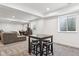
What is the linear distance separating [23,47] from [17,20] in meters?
0.82

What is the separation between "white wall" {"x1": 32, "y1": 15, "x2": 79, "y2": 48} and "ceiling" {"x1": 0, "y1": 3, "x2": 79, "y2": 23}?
176 millimetres

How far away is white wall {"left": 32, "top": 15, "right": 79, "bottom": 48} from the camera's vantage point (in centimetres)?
164

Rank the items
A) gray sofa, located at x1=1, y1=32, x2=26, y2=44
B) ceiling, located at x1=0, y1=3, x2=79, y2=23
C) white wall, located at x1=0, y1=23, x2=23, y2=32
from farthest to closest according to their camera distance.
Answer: gray sofa, located at x1=1, y1=32, x2=26, y2=44
white wall, located at x1=0, y1=23, x2=23, y2=32
ceiling, located at x1=0, y1=3, x2=79, y2=23

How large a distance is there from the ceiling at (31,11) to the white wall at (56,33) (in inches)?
6.9

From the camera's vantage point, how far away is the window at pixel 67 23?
1.63 meters

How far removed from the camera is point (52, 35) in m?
1.73

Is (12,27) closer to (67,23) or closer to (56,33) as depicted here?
(56,33)

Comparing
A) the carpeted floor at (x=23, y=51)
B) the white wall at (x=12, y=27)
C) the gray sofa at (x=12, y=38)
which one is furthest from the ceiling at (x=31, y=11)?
the carpeted floor at (x=23, y=51)

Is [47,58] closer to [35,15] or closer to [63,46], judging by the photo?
[63,46]

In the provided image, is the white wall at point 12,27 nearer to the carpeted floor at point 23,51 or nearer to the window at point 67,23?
the carpeted floor at point 23,51

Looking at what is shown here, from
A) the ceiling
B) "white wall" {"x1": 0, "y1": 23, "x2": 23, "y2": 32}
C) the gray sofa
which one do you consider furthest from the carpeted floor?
the ceiling

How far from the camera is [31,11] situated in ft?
5.60

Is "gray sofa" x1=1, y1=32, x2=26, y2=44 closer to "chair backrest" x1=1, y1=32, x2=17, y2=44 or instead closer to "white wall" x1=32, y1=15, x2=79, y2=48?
"chair backrest" x1=1, y1=32, x2=17, y2=44

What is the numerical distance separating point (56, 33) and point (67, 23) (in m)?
0.37
